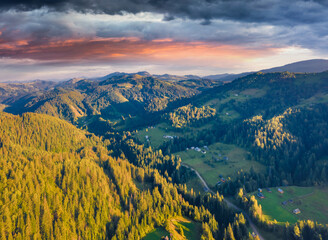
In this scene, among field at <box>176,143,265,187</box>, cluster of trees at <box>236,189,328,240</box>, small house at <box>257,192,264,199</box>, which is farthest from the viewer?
field at <box>176,143,265,187</box>

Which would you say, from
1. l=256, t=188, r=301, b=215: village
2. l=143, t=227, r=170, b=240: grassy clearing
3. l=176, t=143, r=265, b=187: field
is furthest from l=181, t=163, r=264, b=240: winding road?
l=143, t=227, r=170, b=240: grassy clearing

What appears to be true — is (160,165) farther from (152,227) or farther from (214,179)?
(152,227)

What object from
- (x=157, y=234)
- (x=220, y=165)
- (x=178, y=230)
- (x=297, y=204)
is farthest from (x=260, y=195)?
(x=157, y=234)

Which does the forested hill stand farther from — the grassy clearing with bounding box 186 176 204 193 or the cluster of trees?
the grassy clearing with bounding box 186 176 204 193

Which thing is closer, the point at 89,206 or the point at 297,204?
the point at 89,206

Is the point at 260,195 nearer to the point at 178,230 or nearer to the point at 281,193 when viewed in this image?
the point at 281,193
